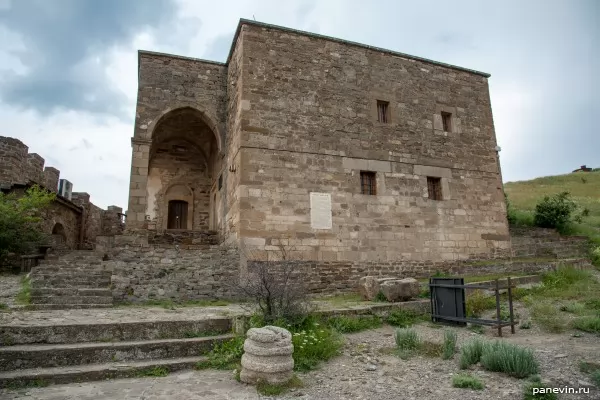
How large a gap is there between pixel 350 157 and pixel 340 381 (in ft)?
24.9

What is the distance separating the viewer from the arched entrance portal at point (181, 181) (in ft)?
51.1

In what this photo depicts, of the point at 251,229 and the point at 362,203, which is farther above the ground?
the point at 362,203

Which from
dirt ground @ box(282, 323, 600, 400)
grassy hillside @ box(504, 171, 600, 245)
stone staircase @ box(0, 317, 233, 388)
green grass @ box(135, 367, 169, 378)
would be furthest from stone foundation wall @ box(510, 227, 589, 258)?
green grass @ box(135, 367, 169, 378)

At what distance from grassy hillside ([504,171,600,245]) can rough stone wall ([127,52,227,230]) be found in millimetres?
14124

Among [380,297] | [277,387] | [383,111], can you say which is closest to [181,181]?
[383,111]

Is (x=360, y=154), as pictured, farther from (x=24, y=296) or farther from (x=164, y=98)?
(x=24, y=296)

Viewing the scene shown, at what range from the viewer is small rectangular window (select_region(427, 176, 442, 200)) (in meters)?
12.5

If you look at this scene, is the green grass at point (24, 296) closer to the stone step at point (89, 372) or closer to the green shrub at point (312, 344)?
the stone step at point (89, 372)

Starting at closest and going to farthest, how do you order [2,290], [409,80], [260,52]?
[2,290], [260,52], [409,80]

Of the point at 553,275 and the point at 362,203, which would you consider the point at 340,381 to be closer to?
the point at 362,203

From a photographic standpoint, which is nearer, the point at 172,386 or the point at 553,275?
the point at 172,386

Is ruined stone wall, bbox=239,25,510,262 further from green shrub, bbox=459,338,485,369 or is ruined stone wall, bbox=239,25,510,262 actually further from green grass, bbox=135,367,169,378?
green shrub, bbox=459,338,485,369

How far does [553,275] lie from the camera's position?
10.5 metres

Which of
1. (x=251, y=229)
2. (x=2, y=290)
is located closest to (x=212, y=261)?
(x=251, y=229)
